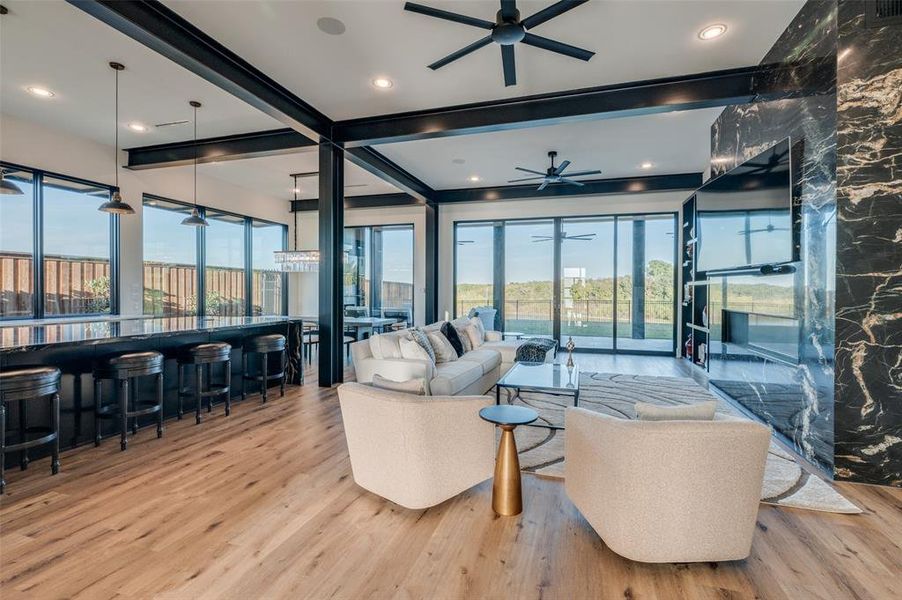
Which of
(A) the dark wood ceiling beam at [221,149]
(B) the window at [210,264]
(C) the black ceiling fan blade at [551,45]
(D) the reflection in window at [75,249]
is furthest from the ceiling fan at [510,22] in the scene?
(B) the window at [210,264]

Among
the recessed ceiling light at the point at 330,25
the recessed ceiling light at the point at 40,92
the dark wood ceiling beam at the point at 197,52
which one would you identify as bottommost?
the dark wood ceiling beam at the point at 197,52

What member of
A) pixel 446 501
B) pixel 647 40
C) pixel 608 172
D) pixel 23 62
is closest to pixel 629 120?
pixel 647 40

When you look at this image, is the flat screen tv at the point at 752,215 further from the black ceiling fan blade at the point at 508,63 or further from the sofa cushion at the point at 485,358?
the sofa cushion at the point at 485,358

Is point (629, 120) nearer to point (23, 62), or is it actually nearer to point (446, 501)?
point (446, 501)

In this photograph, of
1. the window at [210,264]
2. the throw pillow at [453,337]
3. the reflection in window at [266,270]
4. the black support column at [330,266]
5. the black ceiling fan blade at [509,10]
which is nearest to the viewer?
the black ceiling fan blade at [509,10]

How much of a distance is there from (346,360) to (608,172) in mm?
5740

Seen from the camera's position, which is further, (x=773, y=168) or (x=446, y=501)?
(x=773, y=168)

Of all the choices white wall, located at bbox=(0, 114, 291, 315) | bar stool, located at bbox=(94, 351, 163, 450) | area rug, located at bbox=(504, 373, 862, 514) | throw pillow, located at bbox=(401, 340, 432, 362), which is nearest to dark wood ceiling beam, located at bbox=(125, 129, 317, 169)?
white wall, located at bbox=(0, 114, 291, 315)

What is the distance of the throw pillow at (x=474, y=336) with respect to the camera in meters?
5.90

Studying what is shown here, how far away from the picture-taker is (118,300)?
251 inches

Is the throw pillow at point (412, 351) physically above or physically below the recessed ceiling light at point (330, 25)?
below

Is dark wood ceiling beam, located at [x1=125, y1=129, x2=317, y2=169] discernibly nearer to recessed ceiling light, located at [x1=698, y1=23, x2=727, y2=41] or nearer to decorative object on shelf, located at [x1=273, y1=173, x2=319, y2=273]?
decorative object on shelf, located at [x1=273, y1=173, x2=319, y2=273]

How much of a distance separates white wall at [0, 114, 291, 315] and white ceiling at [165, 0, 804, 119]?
373 centimetres

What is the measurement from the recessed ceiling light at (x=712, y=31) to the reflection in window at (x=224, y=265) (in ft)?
26.0
